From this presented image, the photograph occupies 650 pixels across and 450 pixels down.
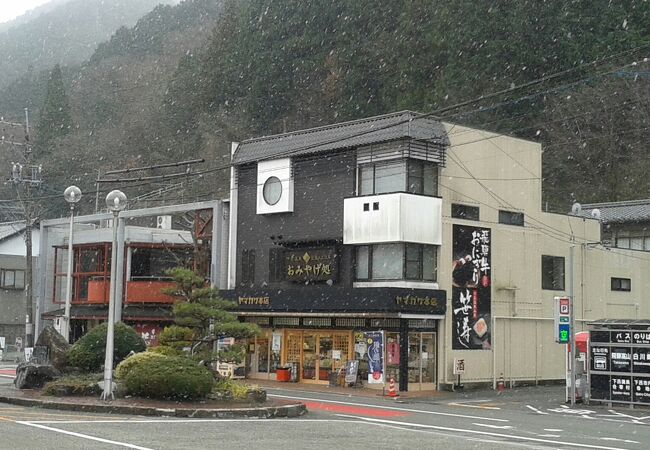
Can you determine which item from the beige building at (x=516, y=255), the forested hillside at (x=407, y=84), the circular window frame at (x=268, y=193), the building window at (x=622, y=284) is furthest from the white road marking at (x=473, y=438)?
the building window at (x=622, y=284)

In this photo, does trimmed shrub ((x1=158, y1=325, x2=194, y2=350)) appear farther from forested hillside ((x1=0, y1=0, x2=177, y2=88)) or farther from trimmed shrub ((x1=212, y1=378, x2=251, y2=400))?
forested hillside ((x1=0, y1=0, x2=177, y2=88))

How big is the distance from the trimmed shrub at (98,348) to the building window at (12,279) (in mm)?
33499

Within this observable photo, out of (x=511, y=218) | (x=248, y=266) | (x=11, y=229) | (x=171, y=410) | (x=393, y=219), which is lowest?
(x=171, y=410)

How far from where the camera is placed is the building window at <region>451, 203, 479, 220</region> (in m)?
33.2

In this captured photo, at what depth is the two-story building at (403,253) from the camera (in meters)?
31.8

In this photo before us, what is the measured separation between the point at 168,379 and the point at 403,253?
12770 millimetres

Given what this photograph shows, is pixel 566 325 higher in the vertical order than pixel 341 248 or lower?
lower

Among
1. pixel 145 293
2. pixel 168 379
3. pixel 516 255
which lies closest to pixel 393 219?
pixel 516 255

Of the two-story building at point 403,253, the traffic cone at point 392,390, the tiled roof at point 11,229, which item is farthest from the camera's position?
the tiled roof at point 11,229

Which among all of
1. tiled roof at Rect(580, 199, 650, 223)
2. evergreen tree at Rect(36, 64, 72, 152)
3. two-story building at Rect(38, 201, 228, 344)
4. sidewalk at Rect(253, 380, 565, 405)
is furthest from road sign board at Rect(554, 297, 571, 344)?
→ evergreen tree at Rect(36, 64, 72, 152)

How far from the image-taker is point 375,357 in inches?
1254

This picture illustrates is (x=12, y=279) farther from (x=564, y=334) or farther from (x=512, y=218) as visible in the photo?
(x=564, y=334)

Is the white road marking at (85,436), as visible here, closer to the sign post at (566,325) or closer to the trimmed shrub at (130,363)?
the trimmed shrub at (130,363)

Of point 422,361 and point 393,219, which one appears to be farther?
point 422,361
